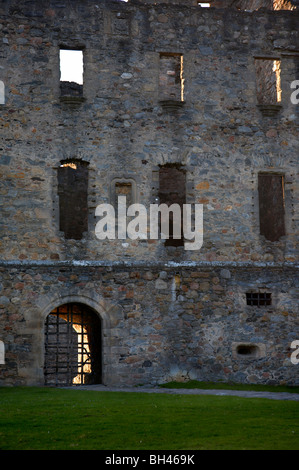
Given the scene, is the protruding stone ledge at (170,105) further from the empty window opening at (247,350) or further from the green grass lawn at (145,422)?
the green grass lawn at (145,422)

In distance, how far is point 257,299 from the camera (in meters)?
17.2

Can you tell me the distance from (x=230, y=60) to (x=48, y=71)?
432 centimetres

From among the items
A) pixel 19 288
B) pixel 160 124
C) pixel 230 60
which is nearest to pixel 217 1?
pixel 230 60

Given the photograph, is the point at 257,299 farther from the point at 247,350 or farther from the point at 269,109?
the point at 269,109

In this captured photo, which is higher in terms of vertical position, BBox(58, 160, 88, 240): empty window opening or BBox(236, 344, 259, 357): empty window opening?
BBox(58, 160, 88, 240): empty window opening

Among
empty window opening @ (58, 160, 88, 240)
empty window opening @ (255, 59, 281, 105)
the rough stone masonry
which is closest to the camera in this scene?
the rough stone masonry

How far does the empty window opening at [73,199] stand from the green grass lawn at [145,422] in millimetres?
9988

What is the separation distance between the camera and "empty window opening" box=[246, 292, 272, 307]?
17156 mm

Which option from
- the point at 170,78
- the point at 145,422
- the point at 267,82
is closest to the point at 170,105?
the point at 267,82

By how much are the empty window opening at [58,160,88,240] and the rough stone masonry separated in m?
5.63

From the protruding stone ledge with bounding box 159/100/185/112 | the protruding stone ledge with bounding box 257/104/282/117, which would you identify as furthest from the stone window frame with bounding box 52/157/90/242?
the protruding stone ledge with bounding box 257/104/282/117

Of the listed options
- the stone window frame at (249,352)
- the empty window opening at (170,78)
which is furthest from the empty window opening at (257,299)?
the empty window opening at (170,78)

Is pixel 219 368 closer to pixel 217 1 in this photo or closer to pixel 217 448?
pixel 217 448

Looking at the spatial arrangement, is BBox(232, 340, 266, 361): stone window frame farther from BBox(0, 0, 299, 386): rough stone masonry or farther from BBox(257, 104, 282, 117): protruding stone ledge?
BBox(257, 104, 282, 117): protruding stone ledge
